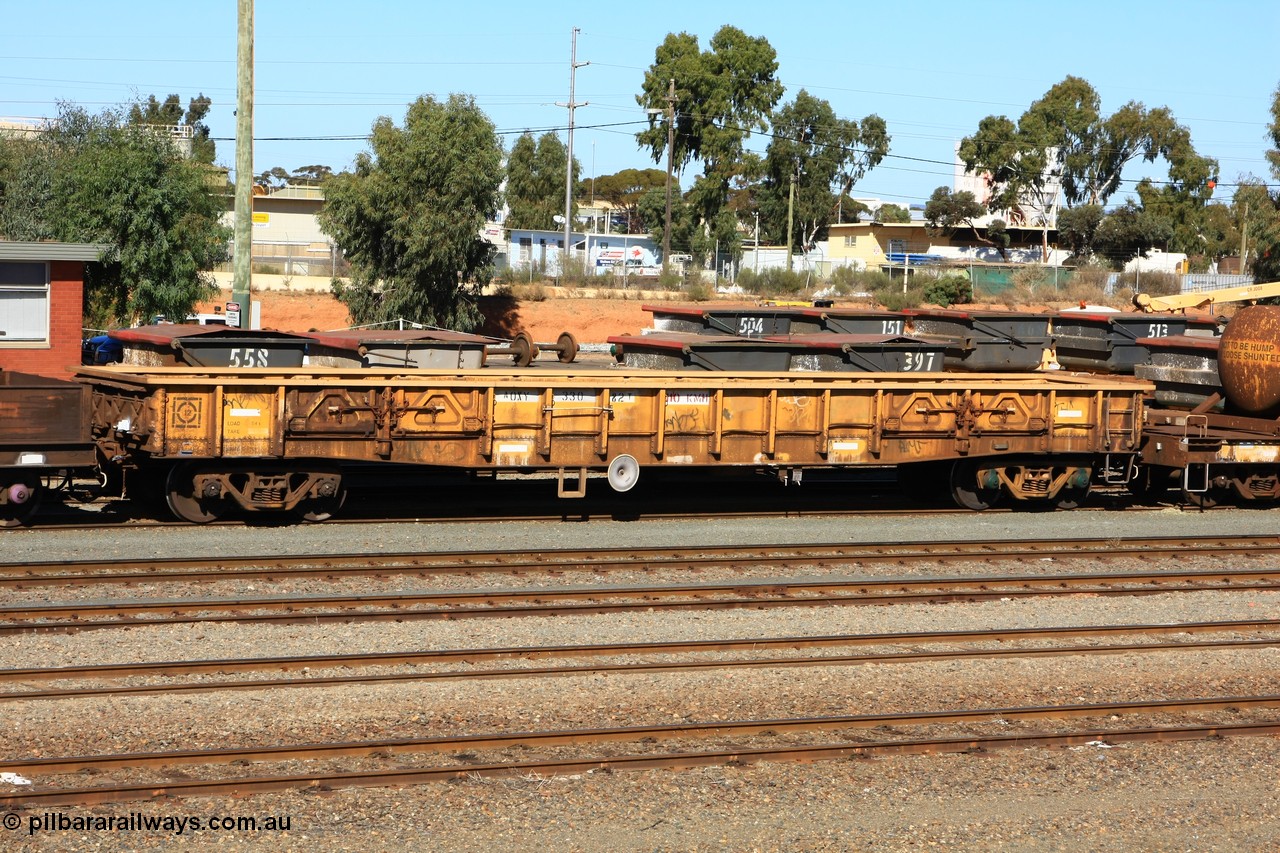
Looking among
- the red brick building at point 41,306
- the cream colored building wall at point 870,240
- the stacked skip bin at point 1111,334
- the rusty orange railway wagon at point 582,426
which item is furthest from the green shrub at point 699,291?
the rusty orange railway wagon at point 582,426

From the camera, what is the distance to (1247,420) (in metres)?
19.2

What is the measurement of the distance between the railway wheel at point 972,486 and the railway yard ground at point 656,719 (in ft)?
14.6

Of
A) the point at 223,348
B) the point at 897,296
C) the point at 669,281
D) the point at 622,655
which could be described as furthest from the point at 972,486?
the point at 669,281

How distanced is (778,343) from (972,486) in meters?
4.54

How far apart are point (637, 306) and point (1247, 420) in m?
41.1

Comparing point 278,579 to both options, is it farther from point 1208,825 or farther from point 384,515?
point 1208,825

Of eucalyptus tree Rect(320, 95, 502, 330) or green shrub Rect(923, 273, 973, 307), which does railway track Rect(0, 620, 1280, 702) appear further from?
green shrub Rect(923, 273, 973, 307)

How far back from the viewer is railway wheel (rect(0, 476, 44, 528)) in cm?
1465

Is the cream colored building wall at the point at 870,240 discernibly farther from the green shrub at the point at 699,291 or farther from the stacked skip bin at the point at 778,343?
the stacked skip bin at the point at 778,343

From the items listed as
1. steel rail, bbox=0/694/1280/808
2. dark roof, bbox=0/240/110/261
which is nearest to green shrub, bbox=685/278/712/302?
dark roof, bbox=0/240/110/261

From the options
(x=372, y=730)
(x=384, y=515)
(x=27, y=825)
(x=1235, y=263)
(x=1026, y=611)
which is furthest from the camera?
(x=1235, y=263)

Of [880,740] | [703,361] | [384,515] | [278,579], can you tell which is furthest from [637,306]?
[880,740]

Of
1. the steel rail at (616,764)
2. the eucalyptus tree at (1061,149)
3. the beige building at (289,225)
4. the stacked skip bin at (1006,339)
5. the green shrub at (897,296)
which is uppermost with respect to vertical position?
the eucalyptus tree at (1061,149)

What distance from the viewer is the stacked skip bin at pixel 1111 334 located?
26.4 metres
